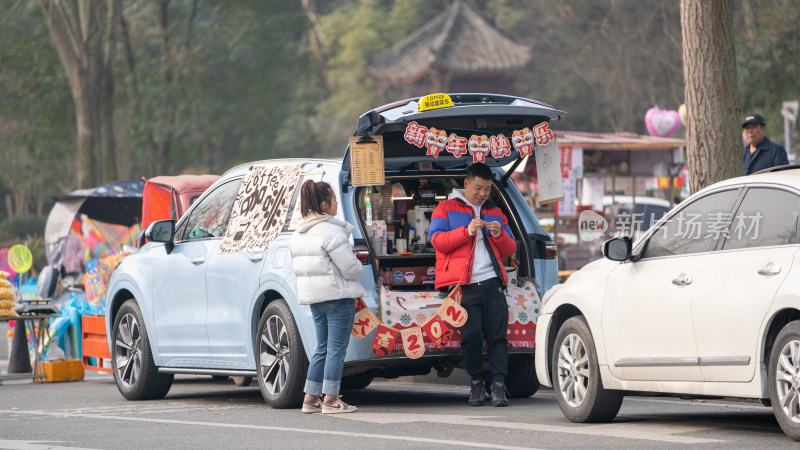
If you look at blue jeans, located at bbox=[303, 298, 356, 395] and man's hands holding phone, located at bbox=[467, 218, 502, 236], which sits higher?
man's hands holding phone, located at bbox=[467, 218, 502, 236]

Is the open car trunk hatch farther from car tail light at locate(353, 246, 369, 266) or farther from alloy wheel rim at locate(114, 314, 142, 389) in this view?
alloy wheel rim at locate(114, 314, 142, 389)

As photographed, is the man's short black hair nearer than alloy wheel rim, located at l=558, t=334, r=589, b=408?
No

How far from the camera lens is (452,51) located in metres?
61.5

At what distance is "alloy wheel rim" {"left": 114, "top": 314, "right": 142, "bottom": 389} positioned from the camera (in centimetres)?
1216

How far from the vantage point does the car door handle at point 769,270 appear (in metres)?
7.43

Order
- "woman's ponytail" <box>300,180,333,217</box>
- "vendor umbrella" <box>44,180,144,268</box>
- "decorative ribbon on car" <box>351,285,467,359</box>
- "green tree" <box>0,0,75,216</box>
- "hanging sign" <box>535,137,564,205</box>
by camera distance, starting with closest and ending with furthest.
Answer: "woman's ponytail" <box>300,180,333,217</box> < "decorative ribbon on car" <box>351,285,467,359</box> < "hanging sign" <box>535,137,564,205</box> < "vendor umbrella" <box>44,180,144,268</box> < "green tree" <box>0,0,75,216</box>

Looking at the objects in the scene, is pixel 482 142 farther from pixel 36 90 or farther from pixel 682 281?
pixel 36 90

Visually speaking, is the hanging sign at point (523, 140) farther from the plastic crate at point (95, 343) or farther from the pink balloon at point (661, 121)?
the pink balloon at point (661, 121)

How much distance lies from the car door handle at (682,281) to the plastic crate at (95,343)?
724cm

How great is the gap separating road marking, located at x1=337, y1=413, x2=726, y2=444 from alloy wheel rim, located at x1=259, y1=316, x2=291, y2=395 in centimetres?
77

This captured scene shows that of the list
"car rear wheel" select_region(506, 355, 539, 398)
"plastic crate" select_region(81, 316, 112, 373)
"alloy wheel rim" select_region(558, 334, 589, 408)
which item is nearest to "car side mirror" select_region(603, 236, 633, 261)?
"alloy wheel rim" select_region(558, 334, 589, 408)

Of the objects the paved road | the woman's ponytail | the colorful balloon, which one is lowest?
the paved road

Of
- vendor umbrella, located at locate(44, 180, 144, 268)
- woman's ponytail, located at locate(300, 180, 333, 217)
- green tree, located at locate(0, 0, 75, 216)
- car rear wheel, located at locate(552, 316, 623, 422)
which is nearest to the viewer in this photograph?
car rear wheel, located at locate(552, 316, 623, 422)

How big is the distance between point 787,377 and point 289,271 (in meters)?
4.08
